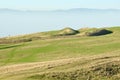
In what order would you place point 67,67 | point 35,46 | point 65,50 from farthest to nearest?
point 35,46 < point 65,50 < point 67,67

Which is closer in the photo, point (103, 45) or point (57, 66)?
point (57, 66)

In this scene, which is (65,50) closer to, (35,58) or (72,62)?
(35,58)

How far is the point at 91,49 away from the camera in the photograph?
64.9 metres

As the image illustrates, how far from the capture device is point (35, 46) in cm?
7394

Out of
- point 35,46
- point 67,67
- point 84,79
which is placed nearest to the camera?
point 84,79

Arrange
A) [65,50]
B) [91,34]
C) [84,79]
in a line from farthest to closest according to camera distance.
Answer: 1. [91,34]
2. [65,50]
3. [84,79]

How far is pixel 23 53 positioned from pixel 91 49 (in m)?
12.7

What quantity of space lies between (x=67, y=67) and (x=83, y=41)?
30.9m

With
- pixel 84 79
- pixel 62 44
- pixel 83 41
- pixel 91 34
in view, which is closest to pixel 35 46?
pixel 62 44

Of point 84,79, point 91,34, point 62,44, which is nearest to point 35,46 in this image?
point 62,44

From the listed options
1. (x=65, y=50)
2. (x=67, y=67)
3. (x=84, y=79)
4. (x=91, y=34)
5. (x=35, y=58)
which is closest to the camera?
(x=84, y=79)

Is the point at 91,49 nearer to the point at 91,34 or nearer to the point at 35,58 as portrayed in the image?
the point at 35,58

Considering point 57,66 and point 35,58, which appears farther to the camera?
point 35,58

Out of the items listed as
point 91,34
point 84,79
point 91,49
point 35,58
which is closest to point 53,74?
point 84,79
